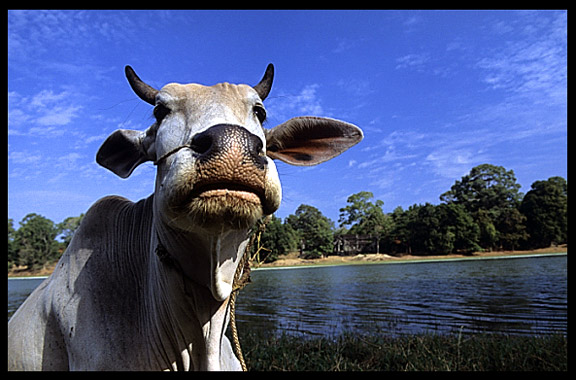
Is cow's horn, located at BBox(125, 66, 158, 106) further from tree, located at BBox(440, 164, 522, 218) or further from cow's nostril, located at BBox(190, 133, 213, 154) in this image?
tree, located at BBox(440, 164, 522, 218)

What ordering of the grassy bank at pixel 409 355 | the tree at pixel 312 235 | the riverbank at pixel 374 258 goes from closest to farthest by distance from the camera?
the grassy bank at pixel 409 355 < the riverbank at pixel 374 258 < the tree at pixel 312 235

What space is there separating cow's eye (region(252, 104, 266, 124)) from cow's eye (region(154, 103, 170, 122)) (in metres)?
0.43

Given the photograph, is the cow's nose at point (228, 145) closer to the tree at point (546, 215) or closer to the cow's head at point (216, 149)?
the cow's head at point (216, 149)

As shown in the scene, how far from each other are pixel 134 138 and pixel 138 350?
1.13 m

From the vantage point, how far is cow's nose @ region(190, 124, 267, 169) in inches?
58.9

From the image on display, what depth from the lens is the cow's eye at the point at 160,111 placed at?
6.57 feet

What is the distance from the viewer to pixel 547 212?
174ft

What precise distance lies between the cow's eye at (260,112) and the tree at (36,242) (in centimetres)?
5926

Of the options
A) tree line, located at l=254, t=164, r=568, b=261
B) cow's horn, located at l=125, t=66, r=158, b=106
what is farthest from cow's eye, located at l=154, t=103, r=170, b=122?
tree line, located at l=254, t=164, r=568, b=261

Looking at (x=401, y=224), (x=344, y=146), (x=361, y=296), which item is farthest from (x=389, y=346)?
(x=401, y=224)

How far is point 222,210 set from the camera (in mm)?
1511

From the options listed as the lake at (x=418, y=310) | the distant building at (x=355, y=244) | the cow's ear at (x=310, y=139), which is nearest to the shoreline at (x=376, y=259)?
the distant building at (x=355, y=244)

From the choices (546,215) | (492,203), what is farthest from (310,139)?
(492,203)

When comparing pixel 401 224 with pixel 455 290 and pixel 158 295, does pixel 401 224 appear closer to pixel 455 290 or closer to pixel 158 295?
pixel 455 290
